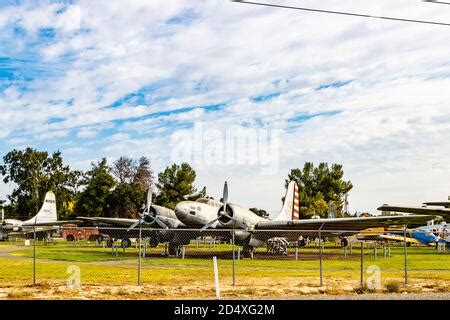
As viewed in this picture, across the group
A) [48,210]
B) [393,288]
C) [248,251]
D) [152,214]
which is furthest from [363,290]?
[48,210]

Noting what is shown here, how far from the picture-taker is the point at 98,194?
84.0 meters

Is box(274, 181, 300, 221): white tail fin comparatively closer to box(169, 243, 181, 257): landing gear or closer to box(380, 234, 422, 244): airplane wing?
box(380, 234, 422, 244): airplane wing

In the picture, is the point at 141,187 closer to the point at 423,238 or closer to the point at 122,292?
the point at 423,238

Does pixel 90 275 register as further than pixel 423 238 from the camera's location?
No

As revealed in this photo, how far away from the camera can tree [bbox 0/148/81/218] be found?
293 ft

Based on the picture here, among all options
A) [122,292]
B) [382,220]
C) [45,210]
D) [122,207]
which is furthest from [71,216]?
[122,292]

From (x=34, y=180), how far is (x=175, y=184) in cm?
2645

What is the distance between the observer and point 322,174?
92562mm

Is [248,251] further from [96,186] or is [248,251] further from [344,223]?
[96,186]

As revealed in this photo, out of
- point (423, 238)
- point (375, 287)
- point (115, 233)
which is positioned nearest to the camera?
point (375, 287)

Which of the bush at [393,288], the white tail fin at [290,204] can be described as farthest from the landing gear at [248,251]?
the bush at [393,288]

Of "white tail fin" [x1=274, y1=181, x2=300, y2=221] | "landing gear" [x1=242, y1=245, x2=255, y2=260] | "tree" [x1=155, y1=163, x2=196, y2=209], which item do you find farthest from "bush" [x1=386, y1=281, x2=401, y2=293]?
"tree" [x1=155, y1=163, x2=196, y2=209]

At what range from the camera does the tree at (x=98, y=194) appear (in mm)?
83562

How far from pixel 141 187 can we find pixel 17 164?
70.4ft
